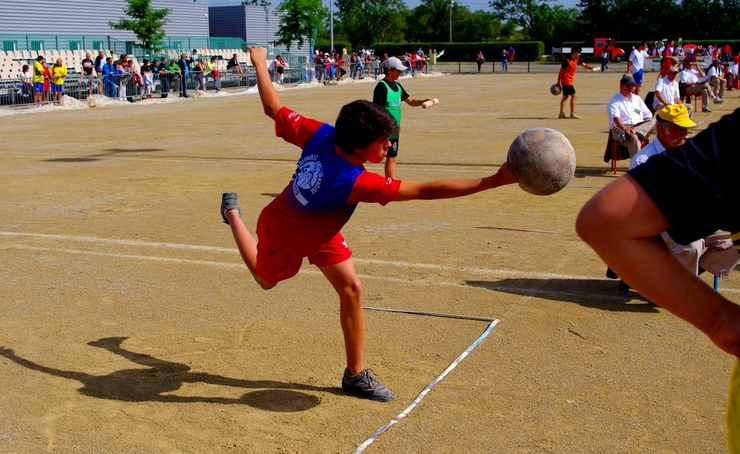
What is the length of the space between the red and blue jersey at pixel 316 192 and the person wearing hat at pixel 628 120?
8.63 meters

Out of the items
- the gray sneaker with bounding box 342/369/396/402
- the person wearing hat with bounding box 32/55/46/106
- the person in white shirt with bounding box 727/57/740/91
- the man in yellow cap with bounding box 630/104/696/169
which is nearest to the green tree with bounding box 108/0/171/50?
the person wearing hat with bounding box 32/55/46/106

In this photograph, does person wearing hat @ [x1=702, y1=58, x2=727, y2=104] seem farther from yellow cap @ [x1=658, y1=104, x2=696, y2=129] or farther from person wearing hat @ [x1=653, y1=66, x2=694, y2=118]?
yellow cap @ [x1=658, y1=104, x2=696, y2=129]

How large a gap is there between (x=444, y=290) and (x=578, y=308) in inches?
45.9

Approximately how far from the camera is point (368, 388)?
15.8ft

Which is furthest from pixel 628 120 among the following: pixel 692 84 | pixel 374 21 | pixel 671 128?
pixel 374 21

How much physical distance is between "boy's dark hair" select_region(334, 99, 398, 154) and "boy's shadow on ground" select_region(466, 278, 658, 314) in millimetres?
3084

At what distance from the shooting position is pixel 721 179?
164cm

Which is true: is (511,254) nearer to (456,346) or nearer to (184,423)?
(456,346)

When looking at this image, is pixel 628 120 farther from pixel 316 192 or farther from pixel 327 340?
pixel 316 192

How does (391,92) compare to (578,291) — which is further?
(391,92)

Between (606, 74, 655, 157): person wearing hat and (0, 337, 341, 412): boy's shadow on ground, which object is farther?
(606, 74, 655, 157): person wearing hat

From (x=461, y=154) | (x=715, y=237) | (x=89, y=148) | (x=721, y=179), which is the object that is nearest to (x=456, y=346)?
(x=715, y=237)

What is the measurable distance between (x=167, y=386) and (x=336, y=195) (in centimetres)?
175

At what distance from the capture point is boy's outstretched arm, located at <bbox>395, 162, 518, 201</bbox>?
3876 mm
